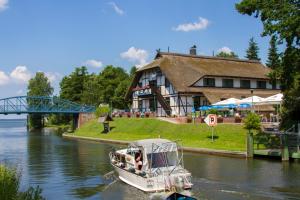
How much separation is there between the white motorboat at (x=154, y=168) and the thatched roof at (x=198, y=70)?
36.5 m

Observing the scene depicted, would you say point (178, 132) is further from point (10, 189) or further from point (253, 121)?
point (10, 189)

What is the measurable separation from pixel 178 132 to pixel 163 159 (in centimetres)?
2796

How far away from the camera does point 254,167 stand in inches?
1309

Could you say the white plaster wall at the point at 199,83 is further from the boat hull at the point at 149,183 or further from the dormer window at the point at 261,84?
the boat hull at the point at 149,183

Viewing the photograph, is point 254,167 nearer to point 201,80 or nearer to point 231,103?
point 231,103

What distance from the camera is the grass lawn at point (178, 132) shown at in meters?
45.3

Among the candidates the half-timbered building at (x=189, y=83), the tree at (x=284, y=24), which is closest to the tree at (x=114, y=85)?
the half-timbered building at (x=189, y=83)

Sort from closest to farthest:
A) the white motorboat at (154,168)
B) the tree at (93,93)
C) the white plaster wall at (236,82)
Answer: the white motorboat at (154,168), the white plaster wall at (236,82), the tree at (93,93)

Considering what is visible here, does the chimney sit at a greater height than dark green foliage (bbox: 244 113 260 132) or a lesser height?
greater

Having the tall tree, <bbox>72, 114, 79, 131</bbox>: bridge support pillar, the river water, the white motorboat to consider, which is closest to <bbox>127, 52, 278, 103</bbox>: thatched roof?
<bbox>72, 114, 79, 131</bbox>: bridge support pillar

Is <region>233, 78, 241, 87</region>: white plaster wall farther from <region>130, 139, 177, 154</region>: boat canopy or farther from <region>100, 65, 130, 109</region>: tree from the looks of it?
<region>130, 139, 177, 154</region>: boat canopy

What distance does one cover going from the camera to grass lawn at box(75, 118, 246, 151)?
149 ft

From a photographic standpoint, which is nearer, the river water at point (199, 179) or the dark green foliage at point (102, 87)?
the river water at point (199, 179)

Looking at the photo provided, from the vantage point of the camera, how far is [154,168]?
89.2ft
